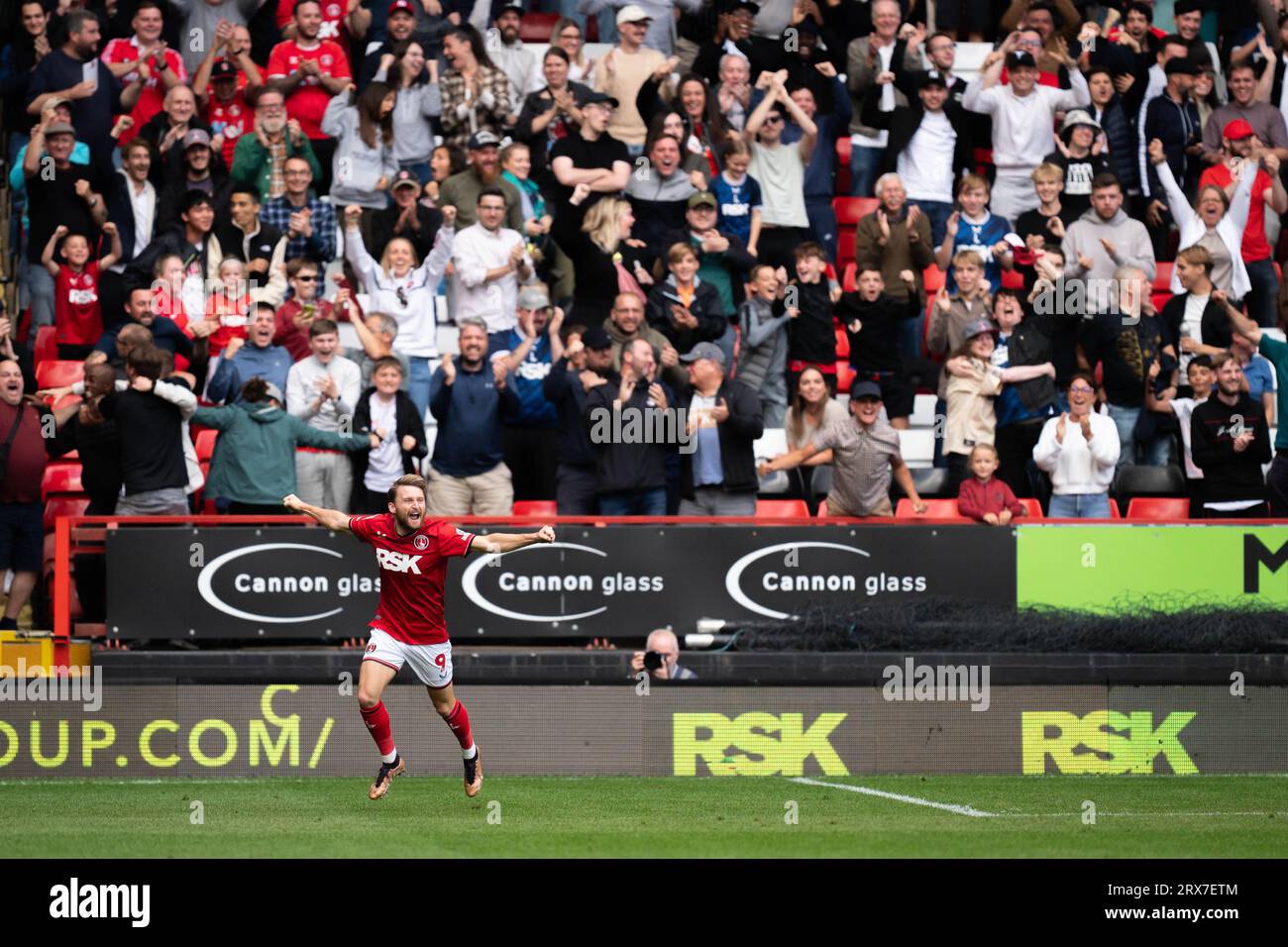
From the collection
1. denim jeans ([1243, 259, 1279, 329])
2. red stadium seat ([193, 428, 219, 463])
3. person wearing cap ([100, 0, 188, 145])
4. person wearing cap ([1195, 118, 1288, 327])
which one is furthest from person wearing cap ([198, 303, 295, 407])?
denim jeans ([1243, 259, 1279, 329])

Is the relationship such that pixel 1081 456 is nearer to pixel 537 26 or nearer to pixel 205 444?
pixel 205 444

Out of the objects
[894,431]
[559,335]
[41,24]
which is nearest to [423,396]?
[559,335]

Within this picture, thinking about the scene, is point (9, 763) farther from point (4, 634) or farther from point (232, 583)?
point (232, 583)

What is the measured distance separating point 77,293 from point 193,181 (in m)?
1.54

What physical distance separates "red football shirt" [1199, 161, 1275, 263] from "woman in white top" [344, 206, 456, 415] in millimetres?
7889

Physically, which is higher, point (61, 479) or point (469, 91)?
point (469, 91)

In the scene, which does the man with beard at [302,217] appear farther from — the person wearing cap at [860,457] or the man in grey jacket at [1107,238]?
the man in grey jacket at [1107,238]

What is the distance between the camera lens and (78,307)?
59.5ft

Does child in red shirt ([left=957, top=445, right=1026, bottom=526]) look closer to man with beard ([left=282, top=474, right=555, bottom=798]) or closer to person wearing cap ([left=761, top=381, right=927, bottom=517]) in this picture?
person wearing cap ([left=761, top=381, right=927, bottom=517])

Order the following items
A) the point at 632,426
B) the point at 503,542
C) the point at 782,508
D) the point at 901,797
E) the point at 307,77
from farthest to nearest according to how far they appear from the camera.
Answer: the point at 307,77, the point at 782,508, the point at 632,426, the point at 901,797, the point at 503,542

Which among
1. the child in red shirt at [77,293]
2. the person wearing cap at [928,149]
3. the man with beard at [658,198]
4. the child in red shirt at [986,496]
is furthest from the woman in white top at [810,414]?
the child in red shirt at [77,293]

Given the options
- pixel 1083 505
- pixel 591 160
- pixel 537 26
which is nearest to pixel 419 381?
pixel 591 160

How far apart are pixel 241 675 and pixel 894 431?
18.4 feet

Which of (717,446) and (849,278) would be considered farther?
(849,278)
